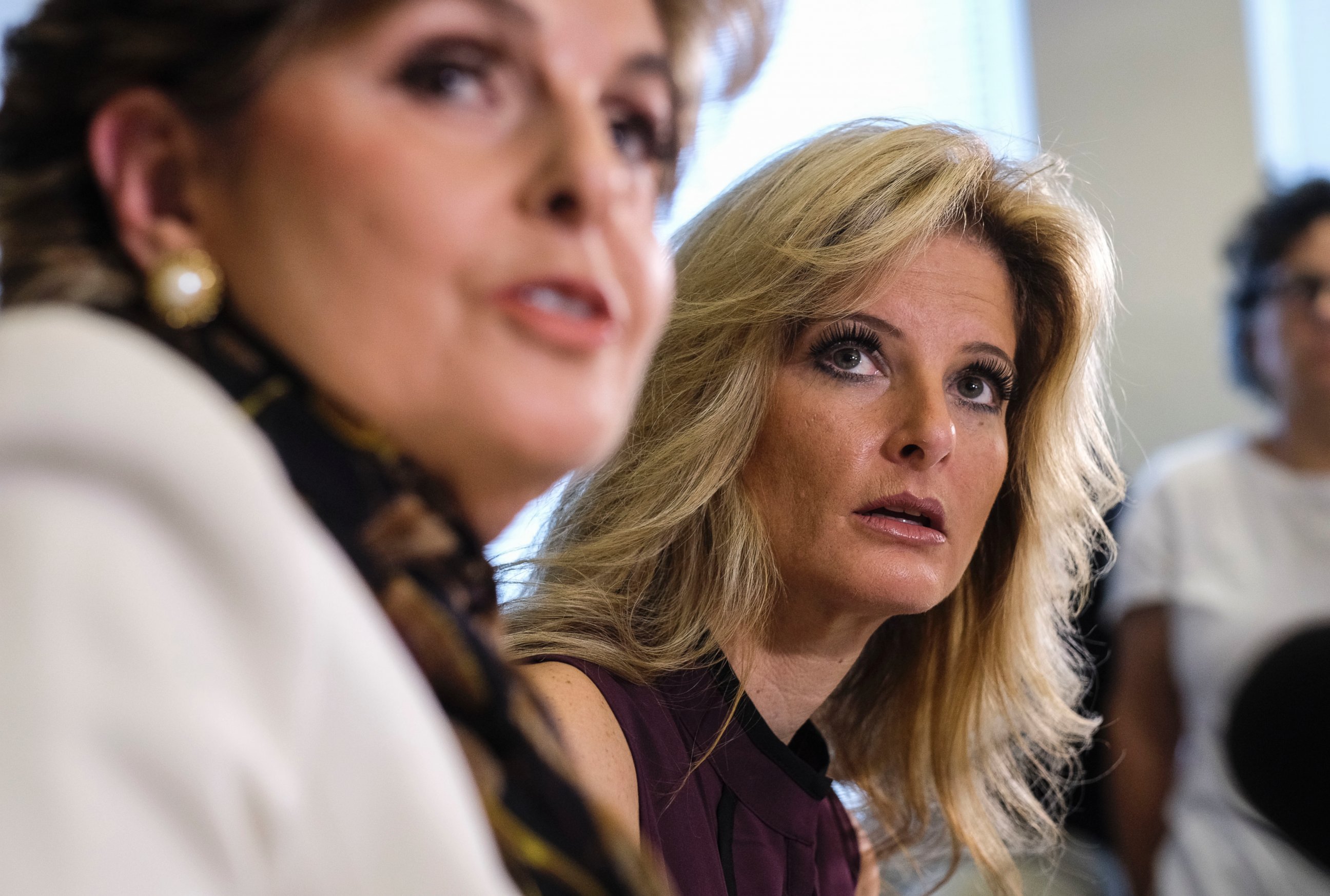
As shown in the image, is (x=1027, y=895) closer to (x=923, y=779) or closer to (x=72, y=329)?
(x=923, y=779)

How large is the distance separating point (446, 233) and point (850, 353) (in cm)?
81

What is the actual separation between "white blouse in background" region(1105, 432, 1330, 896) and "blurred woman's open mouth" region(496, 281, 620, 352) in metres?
1.78

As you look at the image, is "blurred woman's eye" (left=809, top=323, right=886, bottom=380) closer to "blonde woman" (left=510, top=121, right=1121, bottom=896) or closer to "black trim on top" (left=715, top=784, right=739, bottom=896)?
"blonde woman" (left=510, top=121, right=1121, bottom=896)

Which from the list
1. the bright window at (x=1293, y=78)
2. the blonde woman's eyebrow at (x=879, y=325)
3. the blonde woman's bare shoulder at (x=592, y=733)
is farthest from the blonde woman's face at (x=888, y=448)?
the bright window at (x=1293, y=78)

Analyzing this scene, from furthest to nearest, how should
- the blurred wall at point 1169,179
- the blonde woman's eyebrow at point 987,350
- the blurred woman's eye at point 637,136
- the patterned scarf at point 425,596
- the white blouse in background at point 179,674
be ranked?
the blurred wall at point 1169,179
the blonde woman's eyebrow at point 987,350
the blurred woman's eye at point 637,136
the patterned scarf at point 425,596
the white blouse in background at point 179,674

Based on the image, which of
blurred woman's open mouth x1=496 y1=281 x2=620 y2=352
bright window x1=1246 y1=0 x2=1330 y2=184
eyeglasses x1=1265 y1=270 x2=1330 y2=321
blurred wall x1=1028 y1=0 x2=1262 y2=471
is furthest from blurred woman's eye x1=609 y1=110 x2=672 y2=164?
bright window x1=1246 y1=0 x2=1330 y2=184

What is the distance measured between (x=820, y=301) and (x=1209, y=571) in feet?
3.93

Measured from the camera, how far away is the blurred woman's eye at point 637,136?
588mm

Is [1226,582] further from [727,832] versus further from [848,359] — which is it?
[727,832]

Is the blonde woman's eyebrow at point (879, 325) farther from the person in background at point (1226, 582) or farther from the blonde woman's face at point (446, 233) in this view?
the person in background at point (1226, 582)

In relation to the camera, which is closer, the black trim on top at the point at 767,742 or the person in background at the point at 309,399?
the person in background at the point at 309,399

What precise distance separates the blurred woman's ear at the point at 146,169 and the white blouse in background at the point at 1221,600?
190 centimetres

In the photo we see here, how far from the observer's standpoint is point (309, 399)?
46 cm

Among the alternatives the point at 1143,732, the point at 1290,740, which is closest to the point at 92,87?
the point at 1290,740
